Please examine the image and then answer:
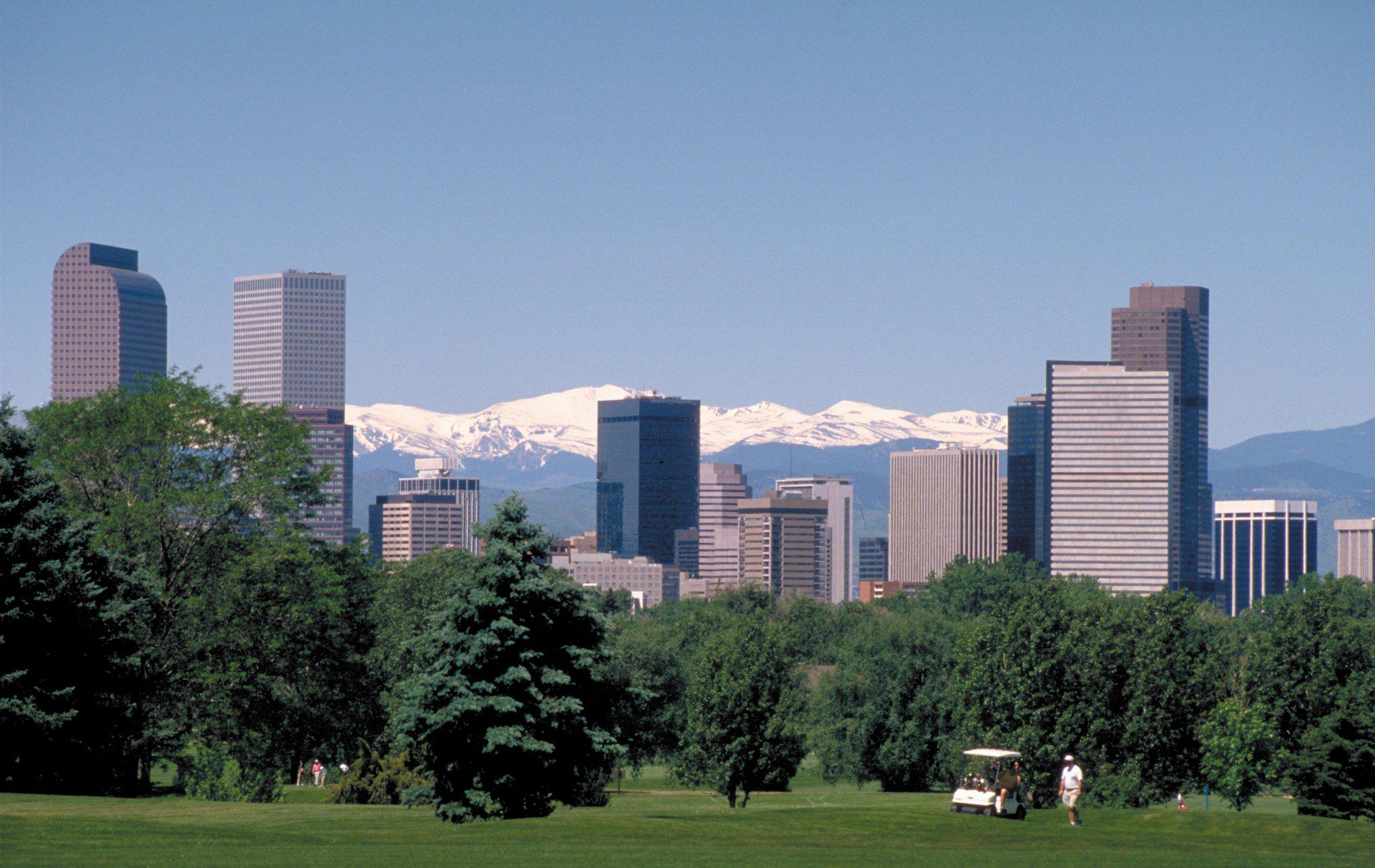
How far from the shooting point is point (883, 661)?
9056cm

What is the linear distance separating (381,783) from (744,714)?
21.6 metres

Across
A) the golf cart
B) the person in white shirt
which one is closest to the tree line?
the golf cart

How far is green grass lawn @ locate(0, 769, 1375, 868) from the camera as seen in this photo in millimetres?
28953

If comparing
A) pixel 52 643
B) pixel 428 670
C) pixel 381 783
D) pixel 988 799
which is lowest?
pixel 381 783

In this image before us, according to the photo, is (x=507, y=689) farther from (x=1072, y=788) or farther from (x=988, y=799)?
(x=1072, y=788)

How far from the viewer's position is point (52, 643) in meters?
40.0

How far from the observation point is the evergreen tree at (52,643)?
38.9 m

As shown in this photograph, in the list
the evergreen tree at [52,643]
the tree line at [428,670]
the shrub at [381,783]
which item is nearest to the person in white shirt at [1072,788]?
the tree line at [428,670]

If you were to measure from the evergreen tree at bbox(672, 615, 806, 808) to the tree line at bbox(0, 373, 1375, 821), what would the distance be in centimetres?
13

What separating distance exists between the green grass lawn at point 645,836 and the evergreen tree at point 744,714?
24623 millimetres

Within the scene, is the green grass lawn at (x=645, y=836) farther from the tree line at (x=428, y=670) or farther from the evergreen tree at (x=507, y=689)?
the tree line at (x=428, y=670)

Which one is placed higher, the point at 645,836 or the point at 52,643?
the point at 52,643

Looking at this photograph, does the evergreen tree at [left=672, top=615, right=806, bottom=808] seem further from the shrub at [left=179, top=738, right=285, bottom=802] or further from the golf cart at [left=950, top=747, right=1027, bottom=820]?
the golf cart at [left=950, top=747, right=1027, bottom=820]

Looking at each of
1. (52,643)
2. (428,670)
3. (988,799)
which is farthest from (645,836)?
(52,643)
